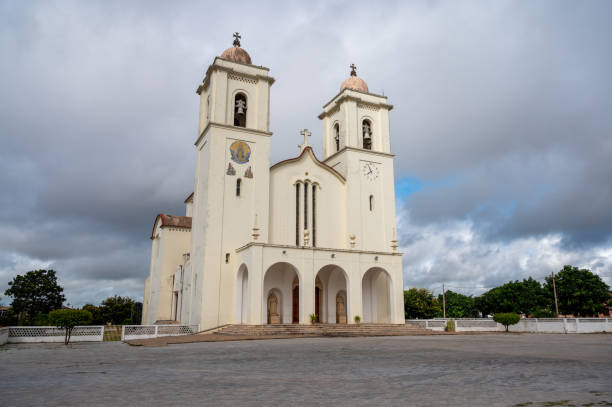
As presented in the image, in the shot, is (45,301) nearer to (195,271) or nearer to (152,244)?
(152,244)

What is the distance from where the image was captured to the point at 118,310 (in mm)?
48031

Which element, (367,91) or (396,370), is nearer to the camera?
(396,370)

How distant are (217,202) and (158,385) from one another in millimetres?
20190

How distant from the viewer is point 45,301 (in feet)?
125

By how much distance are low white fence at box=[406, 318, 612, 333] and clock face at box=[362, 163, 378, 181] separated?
10064 millimetres

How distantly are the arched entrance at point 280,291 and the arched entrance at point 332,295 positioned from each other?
197 cm

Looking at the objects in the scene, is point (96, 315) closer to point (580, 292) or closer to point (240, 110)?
point (240, 110)

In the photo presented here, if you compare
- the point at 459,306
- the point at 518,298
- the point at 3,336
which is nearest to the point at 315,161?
the point at 3,336

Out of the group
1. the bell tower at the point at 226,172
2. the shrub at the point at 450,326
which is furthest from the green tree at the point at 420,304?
the bell tower at the point at 226,172

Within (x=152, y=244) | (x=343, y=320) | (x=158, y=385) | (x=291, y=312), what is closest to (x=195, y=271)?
(x=291, y=312)

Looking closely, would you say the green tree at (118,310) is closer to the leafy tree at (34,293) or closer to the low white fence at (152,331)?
the leafy tree at (34,293)

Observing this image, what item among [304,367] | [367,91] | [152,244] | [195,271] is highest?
[367,91]

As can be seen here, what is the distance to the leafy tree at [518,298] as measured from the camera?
51844 mm

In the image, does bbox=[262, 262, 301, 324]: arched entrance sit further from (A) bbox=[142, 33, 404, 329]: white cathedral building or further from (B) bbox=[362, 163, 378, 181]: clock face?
(B) bbox=[362, 163, 378, 181]: clock face
